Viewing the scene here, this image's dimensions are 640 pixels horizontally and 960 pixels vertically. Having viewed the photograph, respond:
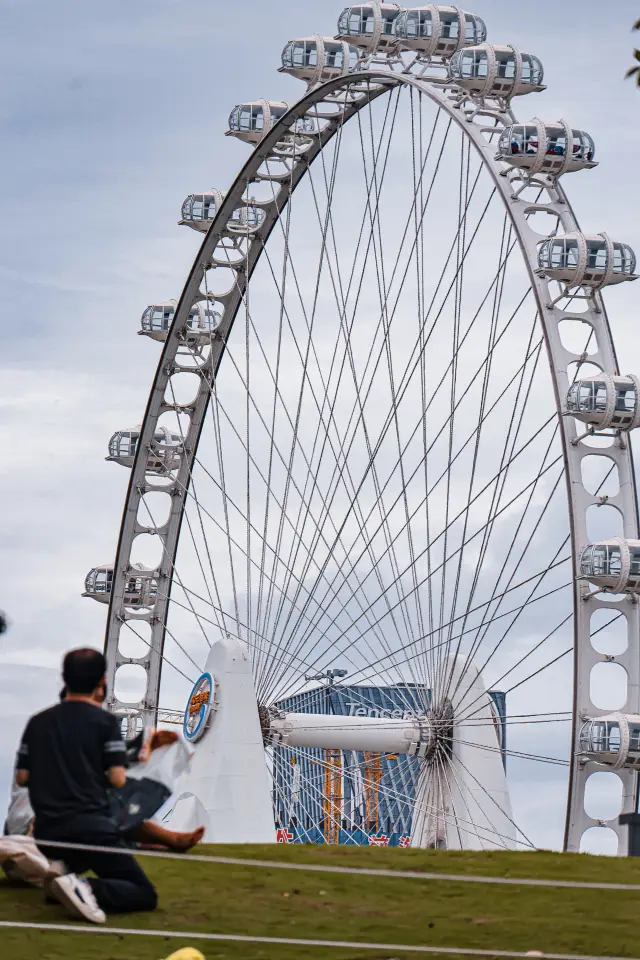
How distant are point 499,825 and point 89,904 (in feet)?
54.2

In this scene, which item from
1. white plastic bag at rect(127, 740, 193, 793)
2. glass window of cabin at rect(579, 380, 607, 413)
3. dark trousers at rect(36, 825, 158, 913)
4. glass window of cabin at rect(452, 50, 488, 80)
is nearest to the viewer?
dark trousers at rect(36, 825, 158, 913)

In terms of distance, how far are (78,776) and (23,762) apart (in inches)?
18.8

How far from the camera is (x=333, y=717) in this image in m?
32.2

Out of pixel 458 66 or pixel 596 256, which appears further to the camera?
pixel 458 66

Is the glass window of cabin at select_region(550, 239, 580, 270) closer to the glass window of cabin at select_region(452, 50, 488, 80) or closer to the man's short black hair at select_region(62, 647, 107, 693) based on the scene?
the glass window of cabin at select_region(452, 50, 488, 80)

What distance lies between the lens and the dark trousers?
42.5 ft

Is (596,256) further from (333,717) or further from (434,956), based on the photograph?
(434,956)

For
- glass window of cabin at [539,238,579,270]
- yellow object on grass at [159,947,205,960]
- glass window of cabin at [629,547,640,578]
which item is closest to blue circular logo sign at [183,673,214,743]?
glass window of cabin at [629,547,640,578]

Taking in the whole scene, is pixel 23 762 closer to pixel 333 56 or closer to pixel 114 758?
pixel 114 758

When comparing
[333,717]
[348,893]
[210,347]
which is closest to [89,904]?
[348,893]

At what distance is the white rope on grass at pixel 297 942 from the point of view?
41.1 ft

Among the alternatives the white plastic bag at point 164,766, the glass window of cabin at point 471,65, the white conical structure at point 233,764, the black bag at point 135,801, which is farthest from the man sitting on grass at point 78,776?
the glass window of cabin at point 471,65

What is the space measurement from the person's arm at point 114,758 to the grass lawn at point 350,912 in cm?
103

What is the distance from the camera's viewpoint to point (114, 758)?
12.9m
